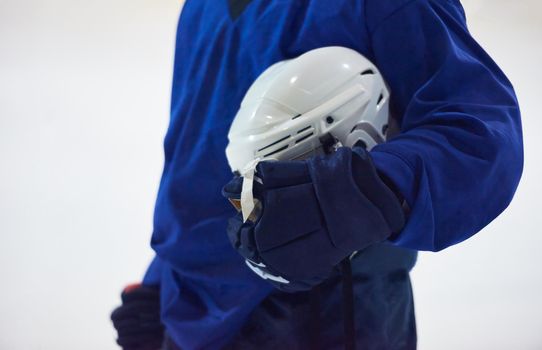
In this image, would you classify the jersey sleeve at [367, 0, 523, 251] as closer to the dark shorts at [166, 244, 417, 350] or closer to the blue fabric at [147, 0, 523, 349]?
the blue fabric at [147, 0, 523, 349]

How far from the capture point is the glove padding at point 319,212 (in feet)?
1.25

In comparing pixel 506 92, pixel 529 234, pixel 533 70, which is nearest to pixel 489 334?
pixel 529 234

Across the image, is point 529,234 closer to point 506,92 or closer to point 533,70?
point 533,70

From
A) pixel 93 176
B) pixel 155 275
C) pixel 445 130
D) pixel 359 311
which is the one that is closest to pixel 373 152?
pixel 445 130

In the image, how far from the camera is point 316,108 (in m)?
0.49

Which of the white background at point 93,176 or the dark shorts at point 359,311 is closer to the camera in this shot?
the dark shorts at point 359,311

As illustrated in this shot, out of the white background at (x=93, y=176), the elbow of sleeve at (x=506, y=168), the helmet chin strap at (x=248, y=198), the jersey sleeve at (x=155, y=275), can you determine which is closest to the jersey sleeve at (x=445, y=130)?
the elbow of sleeve at (x=506, y=168)

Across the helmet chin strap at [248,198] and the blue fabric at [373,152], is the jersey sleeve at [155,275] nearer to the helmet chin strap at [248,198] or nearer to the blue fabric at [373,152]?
the blue fabric at [373,152]

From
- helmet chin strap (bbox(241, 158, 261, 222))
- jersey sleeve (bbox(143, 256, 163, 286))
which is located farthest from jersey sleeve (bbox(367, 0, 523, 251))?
jersey sleeve (bbox(143, 256, 163, 286))

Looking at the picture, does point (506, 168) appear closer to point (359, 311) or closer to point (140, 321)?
point (359, 311)

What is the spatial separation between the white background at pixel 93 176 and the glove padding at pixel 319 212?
33.7 inches

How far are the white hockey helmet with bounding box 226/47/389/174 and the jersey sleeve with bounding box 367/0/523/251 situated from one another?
35mm

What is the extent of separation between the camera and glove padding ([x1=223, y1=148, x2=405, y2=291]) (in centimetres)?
38

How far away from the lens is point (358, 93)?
1.62 ft
